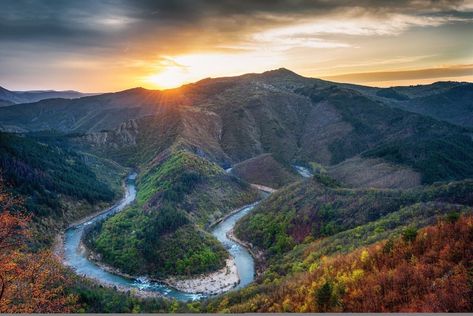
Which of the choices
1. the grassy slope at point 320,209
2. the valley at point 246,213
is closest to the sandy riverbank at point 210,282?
the valley at point 246,213

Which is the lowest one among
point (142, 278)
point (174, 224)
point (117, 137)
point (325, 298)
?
point (142, 278)

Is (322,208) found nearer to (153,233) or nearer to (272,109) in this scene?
(153,233)

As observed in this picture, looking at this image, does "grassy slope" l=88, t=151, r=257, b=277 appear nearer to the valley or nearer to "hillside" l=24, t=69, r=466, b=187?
the valley

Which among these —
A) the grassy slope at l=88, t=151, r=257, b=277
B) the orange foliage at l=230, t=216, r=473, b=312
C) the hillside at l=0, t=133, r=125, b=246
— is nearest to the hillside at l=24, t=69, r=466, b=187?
the hillside at l=0, t=133, r=125, b=246

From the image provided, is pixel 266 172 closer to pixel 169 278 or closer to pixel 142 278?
pixel 169 278

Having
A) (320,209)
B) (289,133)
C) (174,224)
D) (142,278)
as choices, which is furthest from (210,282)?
(289,133)

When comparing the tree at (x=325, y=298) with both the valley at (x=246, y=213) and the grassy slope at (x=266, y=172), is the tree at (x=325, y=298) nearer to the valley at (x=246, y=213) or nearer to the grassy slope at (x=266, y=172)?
the valley at (x=246, y=213)

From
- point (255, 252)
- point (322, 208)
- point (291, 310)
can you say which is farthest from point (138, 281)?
point (291, 310)
